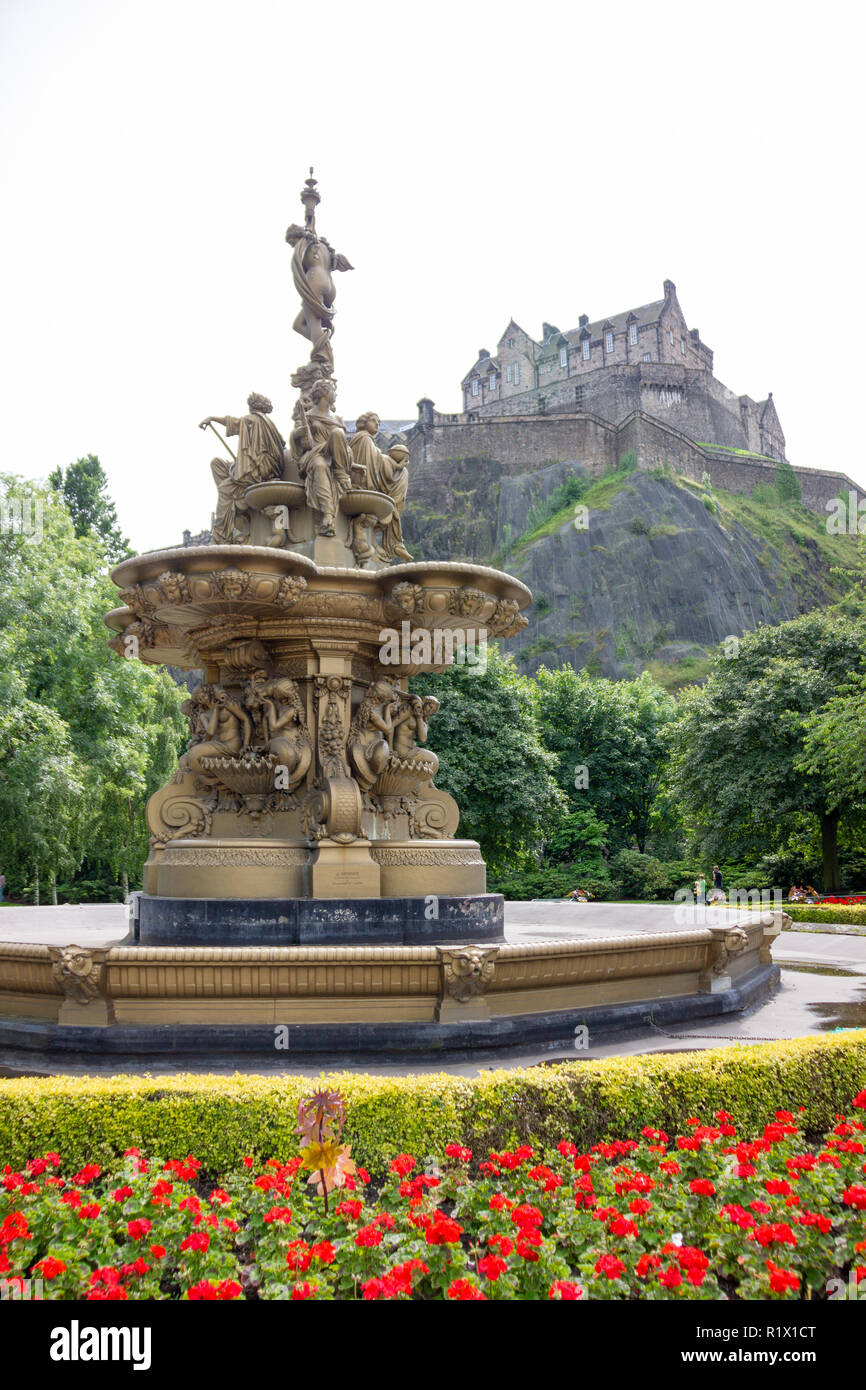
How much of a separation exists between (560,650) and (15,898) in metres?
51.7

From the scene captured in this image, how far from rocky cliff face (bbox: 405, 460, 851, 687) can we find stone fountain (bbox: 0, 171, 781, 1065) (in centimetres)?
7039

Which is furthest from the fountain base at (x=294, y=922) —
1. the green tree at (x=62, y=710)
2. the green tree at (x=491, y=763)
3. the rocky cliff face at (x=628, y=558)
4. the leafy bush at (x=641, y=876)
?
the rocky cliff face at (x=628, y=558)

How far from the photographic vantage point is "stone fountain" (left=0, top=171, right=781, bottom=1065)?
7.08 m

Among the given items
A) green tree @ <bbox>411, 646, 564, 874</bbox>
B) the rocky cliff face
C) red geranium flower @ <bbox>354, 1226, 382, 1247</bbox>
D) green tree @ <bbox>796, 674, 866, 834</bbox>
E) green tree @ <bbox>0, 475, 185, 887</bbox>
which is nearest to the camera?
red geranium flower @ <bbox>354, 1226, 382, 1247</bbox>

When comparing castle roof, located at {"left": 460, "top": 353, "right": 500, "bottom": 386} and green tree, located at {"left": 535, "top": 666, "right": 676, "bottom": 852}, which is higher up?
castle roof, located at {"left": 460, "top": 353, "right": 500, "bottom": 386}

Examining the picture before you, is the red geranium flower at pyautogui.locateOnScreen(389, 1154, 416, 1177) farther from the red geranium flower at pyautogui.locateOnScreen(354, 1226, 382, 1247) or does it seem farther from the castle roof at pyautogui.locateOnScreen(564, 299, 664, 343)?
the castle roof at pyautogui.locateOnScreen(564, 299, 664, 343)

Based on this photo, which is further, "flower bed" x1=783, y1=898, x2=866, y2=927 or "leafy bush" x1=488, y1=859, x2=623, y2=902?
"leafy bush" x1=488, y1=859, x2=623, y2=902

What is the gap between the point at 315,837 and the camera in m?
9.11

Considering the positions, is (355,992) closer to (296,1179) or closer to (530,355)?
(296,1179)

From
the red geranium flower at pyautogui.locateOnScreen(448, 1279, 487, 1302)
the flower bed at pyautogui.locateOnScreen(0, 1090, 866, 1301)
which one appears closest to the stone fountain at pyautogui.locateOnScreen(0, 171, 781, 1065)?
the flower bed at pyautogui.locateOnScreen(0, 1090, 866, 1301)

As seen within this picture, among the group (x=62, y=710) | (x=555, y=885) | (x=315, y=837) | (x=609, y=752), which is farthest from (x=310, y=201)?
→ (x=609, y=752)

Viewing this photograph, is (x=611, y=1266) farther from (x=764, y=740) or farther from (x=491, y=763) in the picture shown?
(x=491, y=763)

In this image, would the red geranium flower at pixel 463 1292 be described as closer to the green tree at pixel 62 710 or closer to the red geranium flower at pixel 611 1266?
the red geranium flower at pixel 611 1266

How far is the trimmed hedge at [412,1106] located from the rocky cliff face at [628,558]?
7429cm
